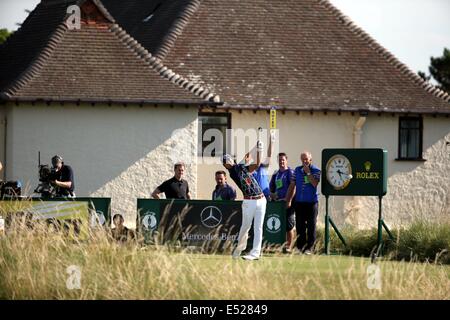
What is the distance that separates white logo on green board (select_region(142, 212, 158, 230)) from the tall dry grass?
13.3 ft

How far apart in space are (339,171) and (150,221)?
353 centimetres

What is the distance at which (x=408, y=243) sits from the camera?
23.1 metres

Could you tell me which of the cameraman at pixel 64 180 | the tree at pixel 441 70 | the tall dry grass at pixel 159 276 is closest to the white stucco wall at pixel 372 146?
the cameraman at pixel 64 180

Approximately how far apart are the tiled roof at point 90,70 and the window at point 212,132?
1931 mm

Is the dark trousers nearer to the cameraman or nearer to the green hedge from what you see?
the green hedge

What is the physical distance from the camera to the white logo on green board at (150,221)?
74.5 feet

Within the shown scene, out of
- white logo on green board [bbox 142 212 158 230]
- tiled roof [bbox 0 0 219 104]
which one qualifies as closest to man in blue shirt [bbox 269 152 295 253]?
white logo on green board [bbox 142 212 158 230]

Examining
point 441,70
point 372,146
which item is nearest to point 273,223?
point 372,146

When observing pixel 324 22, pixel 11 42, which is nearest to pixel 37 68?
pixel 11 42

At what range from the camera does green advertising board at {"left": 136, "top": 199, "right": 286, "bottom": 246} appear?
2284cm

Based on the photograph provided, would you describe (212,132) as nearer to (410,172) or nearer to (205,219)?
(410,172)

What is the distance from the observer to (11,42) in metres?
36.5

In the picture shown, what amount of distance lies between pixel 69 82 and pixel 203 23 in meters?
6.67

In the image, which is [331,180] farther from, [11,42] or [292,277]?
[11,42]
